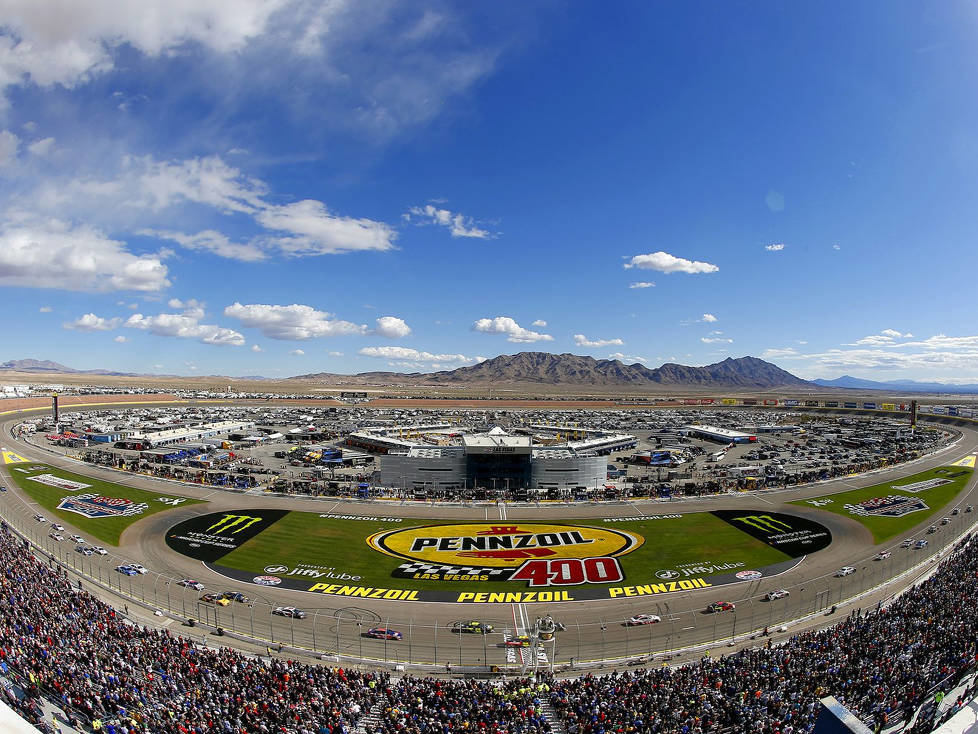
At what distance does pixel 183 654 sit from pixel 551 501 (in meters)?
40.5

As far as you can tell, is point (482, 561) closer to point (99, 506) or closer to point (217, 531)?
point (217, 531)

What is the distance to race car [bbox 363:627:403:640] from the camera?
95.3ft

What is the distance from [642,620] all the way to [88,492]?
2443 inches

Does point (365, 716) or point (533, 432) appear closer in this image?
point (365, 716)

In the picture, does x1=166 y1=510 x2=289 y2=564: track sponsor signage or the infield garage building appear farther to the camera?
the infield garage building

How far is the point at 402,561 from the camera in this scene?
4066 cm

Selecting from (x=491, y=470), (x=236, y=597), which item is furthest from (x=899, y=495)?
(x=236, y=597)

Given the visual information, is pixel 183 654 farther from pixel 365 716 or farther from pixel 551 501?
pixel 551 501

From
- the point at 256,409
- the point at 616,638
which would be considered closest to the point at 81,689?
the point at 616,638

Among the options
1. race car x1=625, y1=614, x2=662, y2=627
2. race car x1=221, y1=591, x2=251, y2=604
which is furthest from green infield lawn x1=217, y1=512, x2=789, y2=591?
race car x1=625, y1=614, x2=662, y2=627

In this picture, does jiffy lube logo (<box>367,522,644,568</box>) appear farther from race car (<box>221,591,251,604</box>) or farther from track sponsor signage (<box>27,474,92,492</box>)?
track sponsor signage (<box>27,474,92,492</box>)

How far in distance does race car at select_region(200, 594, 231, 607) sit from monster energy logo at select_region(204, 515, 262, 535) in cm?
1360

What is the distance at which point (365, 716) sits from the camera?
2000cm

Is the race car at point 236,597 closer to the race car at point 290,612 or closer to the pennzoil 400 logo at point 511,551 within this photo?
the race car at point 290,612
